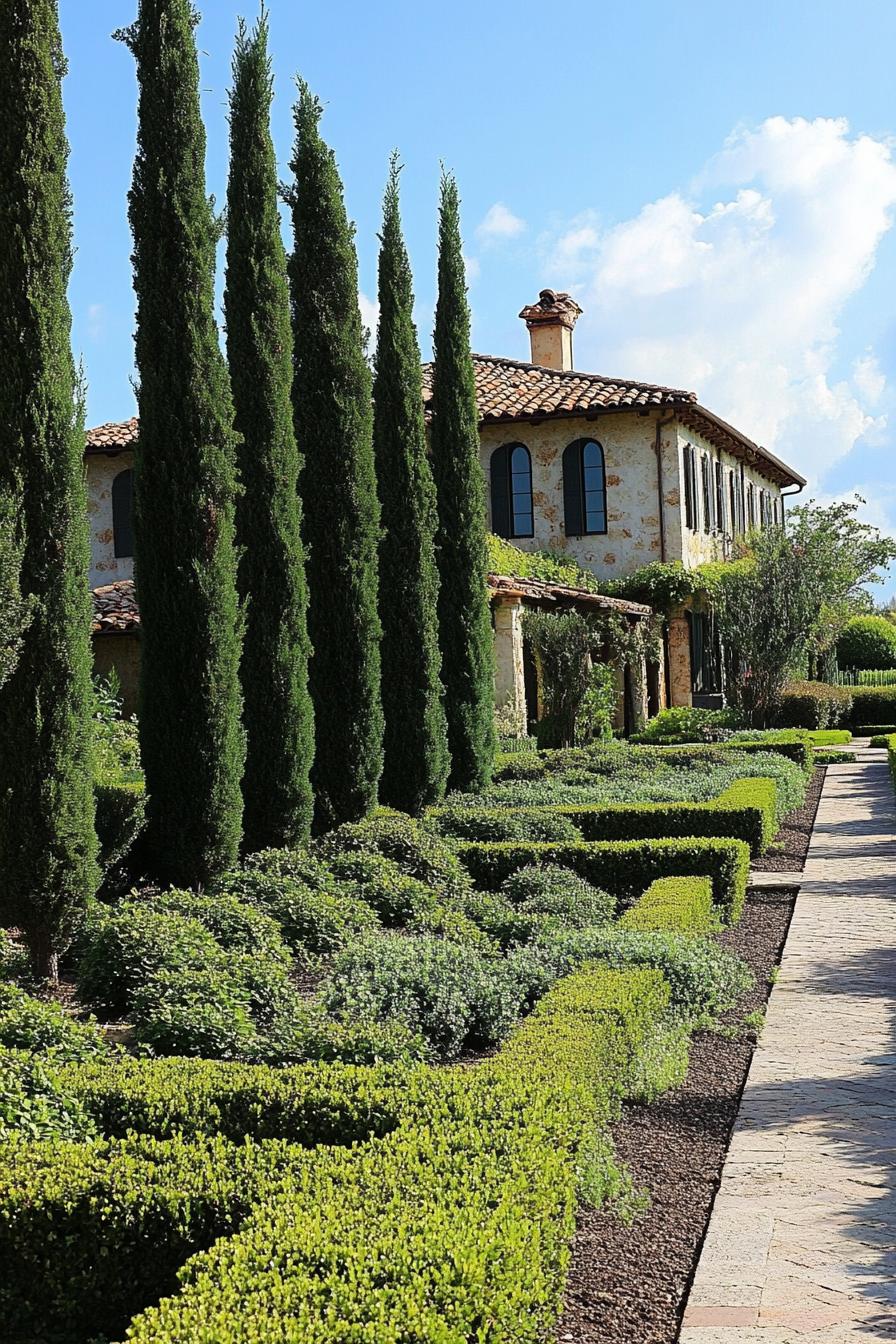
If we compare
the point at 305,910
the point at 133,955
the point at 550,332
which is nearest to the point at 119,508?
the point at 550,332

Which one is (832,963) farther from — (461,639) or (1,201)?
(461,639)

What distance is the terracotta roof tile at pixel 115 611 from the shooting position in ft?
67.9

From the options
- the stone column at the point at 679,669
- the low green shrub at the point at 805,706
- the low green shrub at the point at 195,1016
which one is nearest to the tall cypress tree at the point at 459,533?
the low green shrub at the point at 195,1016

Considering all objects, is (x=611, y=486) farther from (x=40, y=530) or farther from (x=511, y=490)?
(x=40, y=530)

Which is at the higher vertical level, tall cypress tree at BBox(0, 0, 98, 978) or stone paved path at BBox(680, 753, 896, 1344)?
tall cypress tree at BBox(0, 0, 98, 978)

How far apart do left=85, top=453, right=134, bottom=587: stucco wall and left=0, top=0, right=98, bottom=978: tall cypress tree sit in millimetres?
20534

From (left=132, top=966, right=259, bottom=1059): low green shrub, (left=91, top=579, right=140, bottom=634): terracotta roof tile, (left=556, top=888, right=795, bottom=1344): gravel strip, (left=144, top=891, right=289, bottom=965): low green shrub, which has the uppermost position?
(left=91, top=579, right=140, bottom=634): terracotta roof tile

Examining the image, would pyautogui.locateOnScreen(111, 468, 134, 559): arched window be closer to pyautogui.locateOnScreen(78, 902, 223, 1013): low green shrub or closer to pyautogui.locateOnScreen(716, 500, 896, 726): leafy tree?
pyautogui.locateOnScreen(716, 500, 896, 726): leafy tree

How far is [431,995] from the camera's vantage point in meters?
7.31

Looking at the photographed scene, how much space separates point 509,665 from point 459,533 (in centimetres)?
533

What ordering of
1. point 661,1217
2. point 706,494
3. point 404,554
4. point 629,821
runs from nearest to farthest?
point 661,1217, point 629,821, point 404,554, point 706,494

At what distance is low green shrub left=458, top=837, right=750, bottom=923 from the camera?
443 inches

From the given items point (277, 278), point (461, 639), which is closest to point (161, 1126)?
point (277, 278)

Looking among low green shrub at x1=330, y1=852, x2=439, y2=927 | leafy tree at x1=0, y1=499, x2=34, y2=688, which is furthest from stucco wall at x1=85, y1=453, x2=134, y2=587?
leafy tree at x1=0, y1=499, x2=34, y2=688
